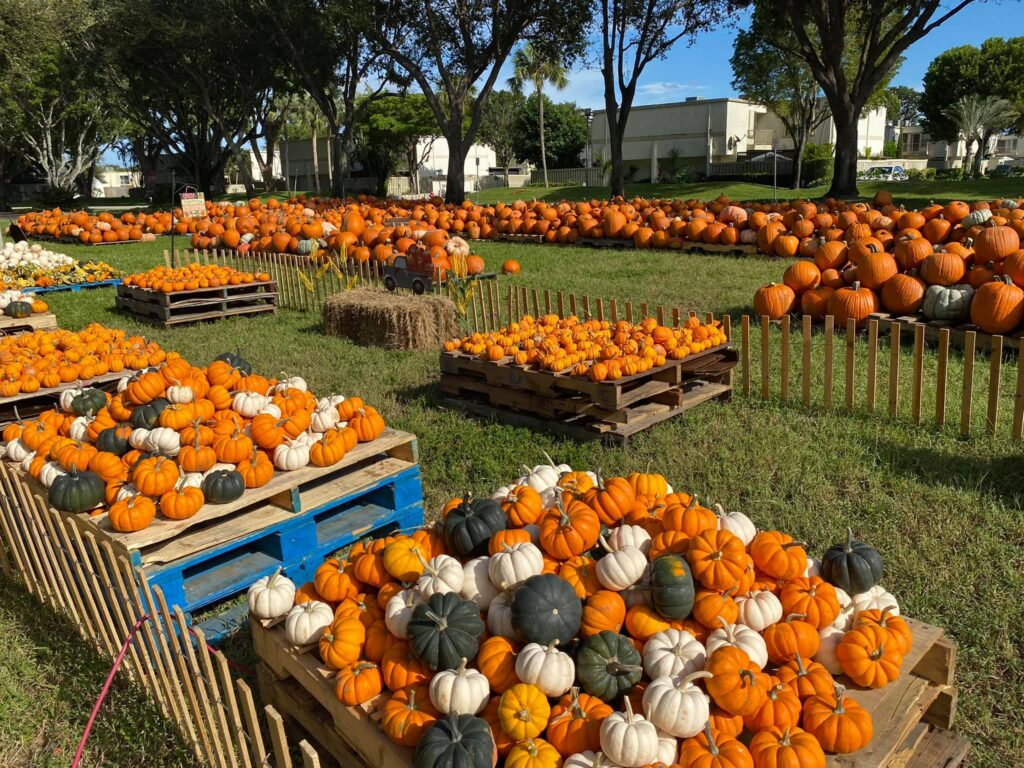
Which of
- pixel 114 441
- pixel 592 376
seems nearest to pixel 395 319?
pixel 592 376

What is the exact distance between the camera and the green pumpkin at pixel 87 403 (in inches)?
213

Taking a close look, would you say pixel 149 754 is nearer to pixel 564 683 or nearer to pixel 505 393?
pixel 564 683

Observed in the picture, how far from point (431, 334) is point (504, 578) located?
721 cm

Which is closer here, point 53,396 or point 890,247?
point 53,396

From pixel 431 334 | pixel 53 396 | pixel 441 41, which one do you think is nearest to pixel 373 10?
pixel 441 41

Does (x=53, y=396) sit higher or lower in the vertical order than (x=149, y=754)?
higher

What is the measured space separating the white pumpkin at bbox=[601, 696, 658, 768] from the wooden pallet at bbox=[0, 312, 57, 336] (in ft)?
30.6

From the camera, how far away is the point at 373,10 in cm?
2809

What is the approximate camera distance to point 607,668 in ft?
7.98

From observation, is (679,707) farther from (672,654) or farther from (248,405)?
(248,405)

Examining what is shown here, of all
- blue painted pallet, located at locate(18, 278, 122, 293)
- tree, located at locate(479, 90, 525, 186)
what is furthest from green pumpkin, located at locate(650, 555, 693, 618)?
tree, located at locate(479, 90, 525, 186)

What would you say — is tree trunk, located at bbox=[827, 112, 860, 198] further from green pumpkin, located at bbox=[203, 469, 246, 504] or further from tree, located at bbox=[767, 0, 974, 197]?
green pumpkin, located at bbox=[203, 469, 246, 504]

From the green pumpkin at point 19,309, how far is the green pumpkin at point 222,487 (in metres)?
7.03

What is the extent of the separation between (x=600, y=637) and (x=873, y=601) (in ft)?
3.76
